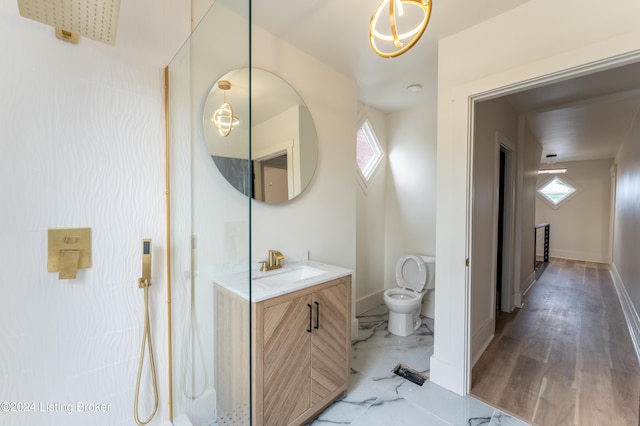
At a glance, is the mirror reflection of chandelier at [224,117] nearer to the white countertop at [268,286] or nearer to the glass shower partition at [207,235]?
the glass shower partition at [207,235]

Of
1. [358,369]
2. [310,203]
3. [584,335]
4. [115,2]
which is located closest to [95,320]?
[115,2]

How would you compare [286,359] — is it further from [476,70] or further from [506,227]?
[506,227]

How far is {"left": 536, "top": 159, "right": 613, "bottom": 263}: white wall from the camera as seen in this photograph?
6406mm

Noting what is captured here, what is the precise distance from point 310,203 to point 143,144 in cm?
124

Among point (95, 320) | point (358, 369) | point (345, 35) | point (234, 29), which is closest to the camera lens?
point (234, 29)

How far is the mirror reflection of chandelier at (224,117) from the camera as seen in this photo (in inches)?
46.3

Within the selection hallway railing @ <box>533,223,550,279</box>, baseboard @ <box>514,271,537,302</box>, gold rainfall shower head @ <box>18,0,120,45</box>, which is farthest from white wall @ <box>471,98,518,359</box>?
hallway railing @ <box>533,223,550,279</box>

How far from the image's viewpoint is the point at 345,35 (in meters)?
1.89

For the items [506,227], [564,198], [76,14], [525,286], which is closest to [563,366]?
[506,227]

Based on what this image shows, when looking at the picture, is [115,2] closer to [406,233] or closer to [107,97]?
[107,97]

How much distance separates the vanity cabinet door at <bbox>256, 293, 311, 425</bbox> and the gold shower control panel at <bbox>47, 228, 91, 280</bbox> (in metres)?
0.85

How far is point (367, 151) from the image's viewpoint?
3.42m

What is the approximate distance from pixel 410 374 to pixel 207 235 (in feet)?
6.16

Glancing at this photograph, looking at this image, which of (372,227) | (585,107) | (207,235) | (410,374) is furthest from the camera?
(372,227)
